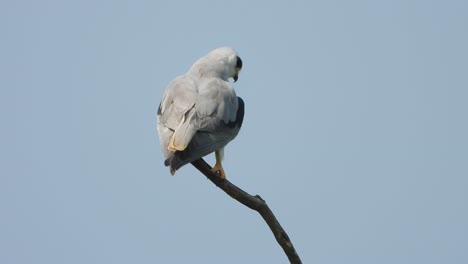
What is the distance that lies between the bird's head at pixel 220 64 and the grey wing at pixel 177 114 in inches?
16.9

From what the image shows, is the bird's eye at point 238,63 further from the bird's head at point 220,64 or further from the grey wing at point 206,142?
the grey wing at point 206,142

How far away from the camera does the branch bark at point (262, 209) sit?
8.07 metres

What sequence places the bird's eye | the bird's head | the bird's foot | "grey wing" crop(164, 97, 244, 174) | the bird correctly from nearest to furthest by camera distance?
1. "grey wing" crop(164, 97, 244, 174)
2. the bird
3. the bird's foot
4. the bird's head
5. the bird's eye

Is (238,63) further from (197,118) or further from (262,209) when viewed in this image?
(262,209)

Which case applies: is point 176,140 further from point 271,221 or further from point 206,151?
point 271,221

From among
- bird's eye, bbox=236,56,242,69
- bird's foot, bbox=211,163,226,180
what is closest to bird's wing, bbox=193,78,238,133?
bird's foot, bbox=211,163,226,180

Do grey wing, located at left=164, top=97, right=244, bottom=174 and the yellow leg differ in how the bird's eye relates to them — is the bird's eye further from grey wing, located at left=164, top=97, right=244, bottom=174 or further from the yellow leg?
the yellow leg

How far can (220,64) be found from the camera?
10.8m

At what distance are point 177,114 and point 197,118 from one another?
0.24 metres

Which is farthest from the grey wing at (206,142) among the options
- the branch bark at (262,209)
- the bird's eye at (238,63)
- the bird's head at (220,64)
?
the bird's eye at (238,63)

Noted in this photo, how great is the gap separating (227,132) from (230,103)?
34cm

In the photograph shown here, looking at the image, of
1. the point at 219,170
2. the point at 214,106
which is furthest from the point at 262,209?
the point at 214,106

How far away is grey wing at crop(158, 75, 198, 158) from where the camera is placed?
9070 mm

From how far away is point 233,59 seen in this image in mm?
11258
